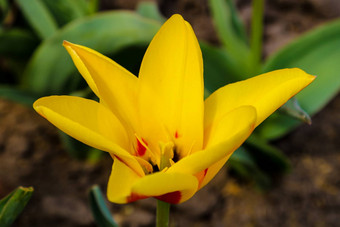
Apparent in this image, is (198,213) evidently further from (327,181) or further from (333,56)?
(333,56)

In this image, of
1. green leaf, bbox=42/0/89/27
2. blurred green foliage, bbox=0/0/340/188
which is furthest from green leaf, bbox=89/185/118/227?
green leaf, bbox=42/0/89/27

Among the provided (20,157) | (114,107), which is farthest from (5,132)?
(114,107)

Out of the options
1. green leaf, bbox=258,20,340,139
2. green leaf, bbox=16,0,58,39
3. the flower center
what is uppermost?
the flower center

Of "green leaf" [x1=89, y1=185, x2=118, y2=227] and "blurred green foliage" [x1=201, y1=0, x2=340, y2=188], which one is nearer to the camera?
"green leaf" [x1=89, y1=185, x2=118, y2=227]

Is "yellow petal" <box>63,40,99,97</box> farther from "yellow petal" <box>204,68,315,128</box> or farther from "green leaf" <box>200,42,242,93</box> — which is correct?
"green leaf" <box>200,42,242,93</box>

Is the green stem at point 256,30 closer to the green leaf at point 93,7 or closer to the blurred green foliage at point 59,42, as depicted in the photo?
the blurred green foliage at point 59,42

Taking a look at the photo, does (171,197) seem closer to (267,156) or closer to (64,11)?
(267,156)

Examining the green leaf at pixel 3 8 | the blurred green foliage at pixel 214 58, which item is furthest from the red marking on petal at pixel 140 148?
the green leaf at pixel 3 8
